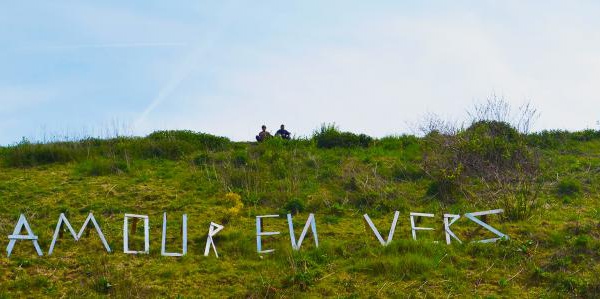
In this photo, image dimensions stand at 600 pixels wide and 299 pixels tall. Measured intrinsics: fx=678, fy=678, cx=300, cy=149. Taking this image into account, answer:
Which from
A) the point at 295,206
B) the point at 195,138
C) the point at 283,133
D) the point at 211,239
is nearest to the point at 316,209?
the point at 295,206

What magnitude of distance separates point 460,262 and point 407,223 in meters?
2.55

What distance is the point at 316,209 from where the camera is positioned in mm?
14836

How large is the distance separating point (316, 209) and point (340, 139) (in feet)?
23.0

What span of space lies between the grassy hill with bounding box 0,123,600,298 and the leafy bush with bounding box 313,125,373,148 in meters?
0.05

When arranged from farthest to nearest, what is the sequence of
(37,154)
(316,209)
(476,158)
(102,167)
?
(37,154) < (102,167) < (476,158) < (316,209)

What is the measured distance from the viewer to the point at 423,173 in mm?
Result: 17703

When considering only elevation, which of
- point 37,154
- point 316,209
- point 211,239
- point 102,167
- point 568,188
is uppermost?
point 37,154

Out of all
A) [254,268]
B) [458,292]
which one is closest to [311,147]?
[254,268]

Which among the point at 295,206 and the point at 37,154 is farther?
the point at 37,154

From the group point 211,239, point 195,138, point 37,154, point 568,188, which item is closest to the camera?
point 211,239

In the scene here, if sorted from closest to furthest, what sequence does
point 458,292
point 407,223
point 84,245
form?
1. point 458,292
2. point 84,245
3. point 407,223

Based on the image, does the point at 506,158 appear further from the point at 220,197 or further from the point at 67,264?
the point at 67,264

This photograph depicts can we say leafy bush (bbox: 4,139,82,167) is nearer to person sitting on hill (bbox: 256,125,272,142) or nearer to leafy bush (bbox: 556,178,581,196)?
person sitting on hill (bbox: 256,125,272,142)

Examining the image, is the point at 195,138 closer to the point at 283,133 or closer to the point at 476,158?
the point at 283,133
